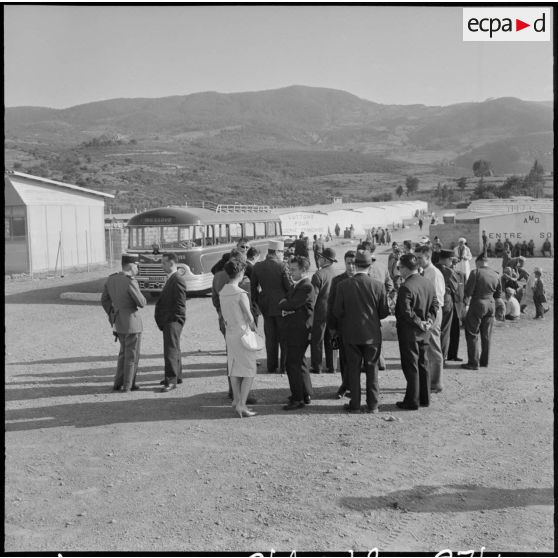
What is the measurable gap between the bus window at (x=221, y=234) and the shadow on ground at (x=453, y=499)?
14.3 metres

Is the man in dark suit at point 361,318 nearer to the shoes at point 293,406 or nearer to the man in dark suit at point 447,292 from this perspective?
the shoes at point 293,406

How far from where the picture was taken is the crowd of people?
24.1 feet

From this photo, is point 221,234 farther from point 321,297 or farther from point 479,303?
point 479,303

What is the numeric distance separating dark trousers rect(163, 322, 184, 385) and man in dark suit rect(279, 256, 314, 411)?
1499mm

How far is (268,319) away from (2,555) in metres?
5.40

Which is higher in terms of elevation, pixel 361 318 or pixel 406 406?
pixel 361 318

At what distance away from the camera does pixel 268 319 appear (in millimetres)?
9242

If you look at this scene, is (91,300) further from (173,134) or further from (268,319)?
(173,134)

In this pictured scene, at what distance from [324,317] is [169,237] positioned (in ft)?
33.0

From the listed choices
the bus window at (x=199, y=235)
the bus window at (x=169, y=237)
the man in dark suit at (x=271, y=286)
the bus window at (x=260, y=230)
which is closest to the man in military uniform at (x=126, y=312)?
the man in dark suit at (x=271, y=286)

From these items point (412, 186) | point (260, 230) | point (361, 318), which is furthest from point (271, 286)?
point (412, 186)

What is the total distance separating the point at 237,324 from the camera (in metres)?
7.23

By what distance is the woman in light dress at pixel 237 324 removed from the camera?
7.18 m

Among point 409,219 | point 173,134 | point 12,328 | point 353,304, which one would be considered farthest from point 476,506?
point 173,134
